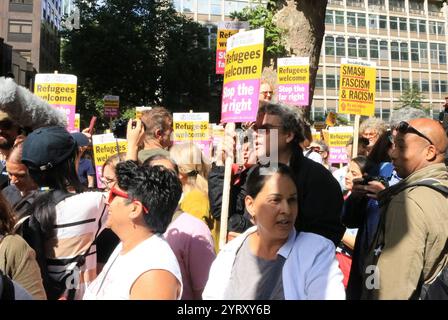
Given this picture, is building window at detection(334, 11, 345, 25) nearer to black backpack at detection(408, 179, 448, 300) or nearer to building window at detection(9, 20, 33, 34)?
building window at detection(9, 20, 33, 34)

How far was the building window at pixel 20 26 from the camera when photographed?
49812 mm

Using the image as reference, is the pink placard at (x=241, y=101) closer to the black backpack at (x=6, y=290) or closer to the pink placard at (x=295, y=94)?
the black backpack at (x=6, y=290)

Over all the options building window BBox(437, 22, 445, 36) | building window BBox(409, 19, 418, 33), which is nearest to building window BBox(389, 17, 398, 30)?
building window BBox(409, 19, 418, 33)

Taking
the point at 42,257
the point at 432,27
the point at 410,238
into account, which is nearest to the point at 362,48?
the point at 432,27

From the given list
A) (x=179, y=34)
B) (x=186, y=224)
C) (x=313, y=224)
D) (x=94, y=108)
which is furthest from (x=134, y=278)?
(x=179, y=34)

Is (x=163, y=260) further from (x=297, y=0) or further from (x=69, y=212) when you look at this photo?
(x=297, y=0)

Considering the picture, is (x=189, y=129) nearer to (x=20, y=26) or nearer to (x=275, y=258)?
(x=275, y=258)

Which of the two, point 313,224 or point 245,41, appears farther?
point 245,41

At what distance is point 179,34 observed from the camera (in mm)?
35188

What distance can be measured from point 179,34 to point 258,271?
112 feet

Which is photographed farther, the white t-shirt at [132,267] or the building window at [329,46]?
the building window at [329,46]

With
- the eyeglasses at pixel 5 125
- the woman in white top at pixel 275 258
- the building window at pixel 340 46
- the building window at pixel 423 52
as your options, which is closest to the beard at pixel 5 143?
the eyeglasses at pixel 5 125

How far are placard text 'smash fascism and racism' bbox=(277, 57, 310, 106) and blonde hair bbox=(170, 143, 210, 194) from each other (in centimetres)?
378

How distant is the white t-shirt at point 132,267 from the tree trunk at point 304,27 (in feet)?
21.5
